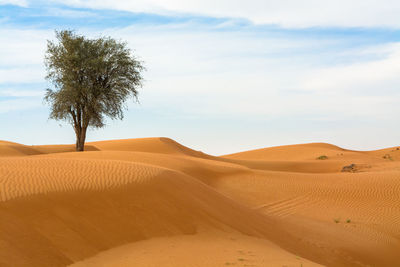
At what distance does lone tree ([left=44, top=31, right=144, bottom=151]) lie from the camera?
104ft

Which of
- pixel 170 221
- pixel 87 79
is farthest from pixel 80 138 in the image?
pixel 170 221

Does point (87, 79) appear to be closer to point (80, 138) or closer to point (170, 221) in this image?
point (80, 138)

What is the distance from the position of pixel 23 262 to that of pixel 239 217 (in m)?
7.02

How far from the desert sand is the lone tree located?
47.2 ft

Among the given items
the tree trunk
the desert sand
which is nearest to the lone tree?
the tree trunk

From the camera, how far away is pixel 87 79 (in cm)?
3206

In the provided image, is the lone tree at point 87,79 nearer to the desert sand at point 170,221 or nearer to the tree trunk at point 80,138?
the tree trunk at point 80,138

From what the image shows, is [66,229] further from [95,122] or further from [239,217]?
[95,122]

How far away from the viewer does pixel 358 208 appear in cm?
1959

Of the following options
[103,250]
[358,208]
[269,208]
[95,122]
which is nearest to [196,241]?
[103,250]

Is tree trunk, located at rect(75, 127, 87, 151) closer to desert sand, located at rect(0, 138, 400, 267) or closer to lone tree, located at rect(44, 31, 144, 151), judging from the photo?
lone tree, located at rect(44, 31, 144, 151)

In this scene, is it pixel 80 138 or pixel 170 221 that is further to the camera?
pixel 80 138

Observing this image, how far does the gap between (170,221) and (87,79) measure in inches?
890

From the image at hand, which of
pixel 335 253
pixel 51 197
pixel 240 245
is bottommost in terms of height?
pixel 335 253
